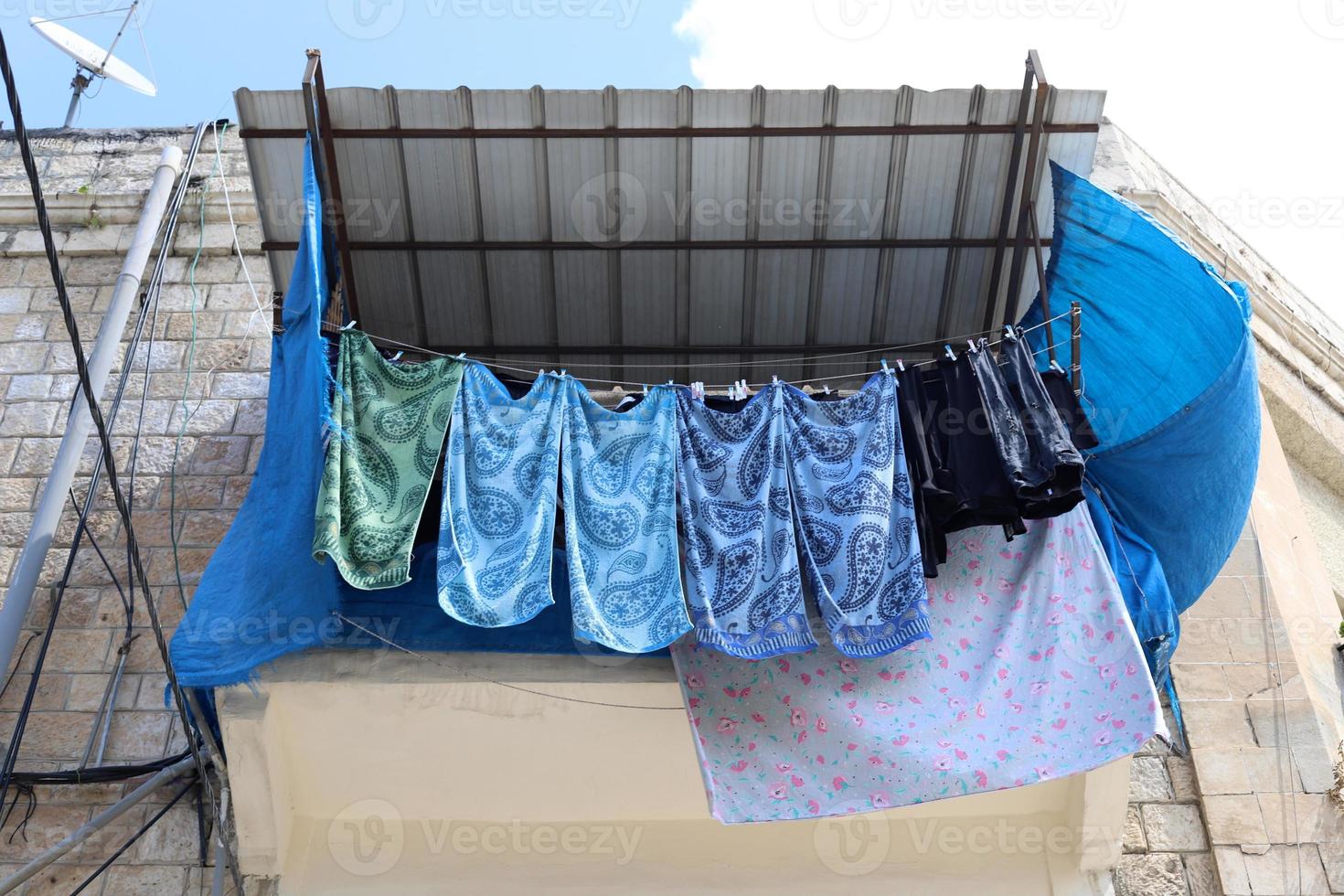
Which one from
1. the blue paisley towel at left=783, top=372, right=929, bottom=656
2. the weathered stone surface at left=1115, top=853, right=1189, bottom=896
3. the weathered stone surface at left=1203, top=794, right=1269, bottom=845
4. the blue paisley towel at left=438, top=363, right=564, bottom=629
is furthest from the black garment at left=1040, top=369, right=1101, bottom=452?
the blue paisley towel at left=438, top=363, right=564, bottom=629

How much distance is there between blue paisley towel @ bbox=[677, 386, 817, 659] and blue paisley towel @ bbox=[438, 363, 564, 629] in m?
0.68

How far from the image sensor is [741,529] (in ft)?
19.6

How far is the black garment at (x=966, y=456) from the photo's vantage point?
19.0ft

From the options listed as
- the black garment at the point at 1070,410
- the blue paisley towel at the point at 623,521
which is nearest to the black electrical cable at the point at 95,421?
the blue paisley towel at the point at 623,521

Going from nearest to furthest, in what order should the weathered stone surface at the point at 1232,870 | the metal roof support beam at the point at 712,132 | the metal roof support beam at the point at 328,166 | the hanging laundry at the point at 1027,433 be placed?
the hanging laundry at the point at 1027,433
the weathered stone surface at the point at 1232,870
the metal roof support beam at the point at 328,166
the metal roof support beam at the point at 712,132

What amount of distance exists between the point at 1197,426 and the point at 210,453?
18.5ft

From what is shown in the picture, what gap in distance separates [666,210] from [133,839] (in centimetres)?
448

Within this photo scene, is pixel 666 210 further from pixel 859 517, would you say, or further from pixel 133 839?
pixel 133 839

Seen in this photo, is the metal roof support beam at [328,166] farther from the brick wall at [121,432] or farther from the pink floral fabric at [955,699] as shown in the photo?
the pink floral fabric at [955,699]

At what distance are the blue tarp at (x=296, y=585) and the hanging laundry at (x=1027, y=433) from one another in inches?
84.2

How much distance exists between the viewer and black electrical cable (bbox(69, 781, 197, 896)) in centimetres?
608

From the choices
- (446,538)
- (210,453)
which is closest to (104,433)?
(446,538)

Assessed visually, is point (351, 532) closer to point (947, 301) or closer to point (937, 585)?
point (937, 585)

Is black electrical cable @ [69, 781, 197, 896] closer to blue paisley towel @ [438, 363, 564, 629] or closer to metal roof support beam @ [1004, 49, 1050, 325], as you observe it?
blue paisley towel @ [438, 363, 564, 629]
